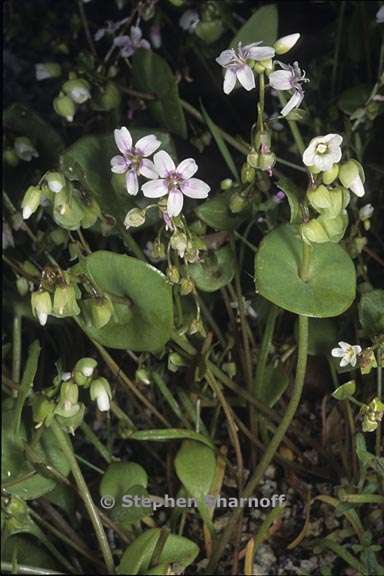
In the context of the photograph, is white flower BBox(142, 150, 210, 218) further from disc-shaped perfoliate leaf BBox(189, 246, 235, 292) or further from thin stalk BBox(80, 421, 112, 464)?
thin stalk BBox(80, 421, 112, 464)

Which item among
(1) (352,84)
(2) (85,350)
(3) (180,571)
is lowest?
(3) (180,571)

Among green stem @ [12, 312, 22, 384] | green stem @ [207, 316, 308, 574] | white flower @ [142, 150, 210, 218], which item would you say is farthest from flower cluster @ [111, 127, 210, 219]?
green stem @ [12, 312, 22, 384]

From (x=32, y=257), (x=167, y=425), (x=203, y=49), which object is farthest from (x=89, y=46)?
(x=167, y=425)

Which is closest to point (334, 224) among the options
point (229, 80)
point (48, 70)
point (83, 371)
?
point (229, 80)

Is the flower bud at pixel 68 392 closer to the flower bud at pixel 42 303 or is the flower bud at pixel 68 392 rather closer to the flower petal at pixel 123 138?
the flower bud at pixel 42 303

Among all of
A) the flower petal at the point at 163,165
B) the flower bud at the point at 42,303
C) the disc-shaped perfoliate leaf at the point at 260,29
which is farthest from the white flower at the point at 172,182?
the disc-shaped perfoliate leaf at the point at 260,29

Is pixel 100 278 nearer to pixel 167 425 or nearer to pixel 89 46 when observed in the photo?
pixel 167 425
